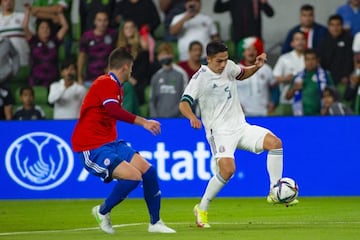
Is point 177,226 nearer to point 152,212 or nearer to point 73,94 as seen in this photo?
point 152,212

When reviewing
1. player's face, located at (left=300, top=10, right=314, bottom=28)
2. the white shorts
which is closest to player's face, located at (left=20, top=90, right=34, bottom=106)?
player's face, located at (left=300, top=10, right=314, bottom=28)

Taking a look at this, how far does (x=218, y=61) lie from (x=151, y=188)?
1863 mm

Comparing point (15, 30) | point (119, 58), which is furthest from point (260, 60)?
point (15, 30)

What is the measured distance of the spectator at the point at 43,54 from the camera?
21047mm

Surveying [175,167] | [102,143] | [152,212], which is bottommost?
[175,167]

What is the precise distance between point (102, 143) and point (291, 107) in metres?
8.97

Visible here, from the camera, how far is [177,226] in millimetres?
12883

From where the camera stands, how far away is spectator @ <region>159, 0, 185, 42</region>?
21.3 metres

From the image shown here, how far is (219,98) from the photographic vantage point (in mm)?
12961

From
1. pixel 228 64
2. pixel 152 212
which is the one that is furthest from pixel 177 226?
pixel 228 64

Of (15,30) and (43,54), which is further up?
(15,30)

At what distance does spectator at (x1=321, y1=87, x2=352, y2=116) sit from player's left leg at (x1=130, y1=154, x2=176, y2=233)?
7683mm

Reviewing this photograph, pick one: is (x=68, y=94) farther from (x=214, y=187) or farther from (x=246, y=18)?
(x=214, y=187)

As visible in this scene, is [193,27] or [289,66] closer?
[289,66]
